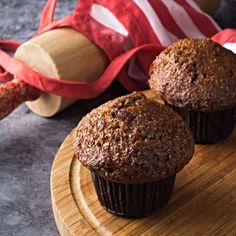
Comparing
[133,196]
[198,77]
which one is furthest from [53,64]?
[133,196]

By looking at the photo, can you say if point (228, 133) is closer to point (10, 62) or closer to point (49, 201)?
point (49, 201)

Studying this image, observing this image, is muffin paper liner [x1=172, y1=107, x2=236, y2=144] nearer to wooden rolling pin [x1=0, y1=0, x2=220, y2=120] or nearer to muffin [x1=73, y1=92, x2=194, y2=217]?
muffin [x1=73, y1=92, x2=194, y2=217]

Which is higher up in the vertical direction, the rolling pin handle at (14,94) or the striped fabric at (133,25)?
the striped fabric at (133,25)

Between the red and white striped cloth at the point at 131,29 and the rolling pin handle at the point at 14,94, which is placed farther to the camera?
the red and white striped cloth at the point at 131,29

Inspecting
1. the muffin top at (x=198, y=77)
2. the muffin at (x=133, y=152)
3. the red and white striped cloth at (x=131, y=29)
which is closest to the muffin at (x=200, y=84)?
the muffin top at (x=198, y=77)

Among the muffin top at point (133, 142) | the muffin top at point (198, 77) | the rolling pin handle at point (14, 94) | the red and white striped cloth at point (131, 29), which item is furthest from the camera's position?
the red and white striped cloth at point (131, 29)

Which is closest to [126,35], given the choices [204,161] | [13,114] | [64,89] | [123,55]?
[123,55]

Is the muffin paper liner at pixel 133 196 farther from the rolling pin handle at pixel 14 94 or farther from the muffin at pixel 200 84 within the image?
the rolling pin handle at pixel 14 94

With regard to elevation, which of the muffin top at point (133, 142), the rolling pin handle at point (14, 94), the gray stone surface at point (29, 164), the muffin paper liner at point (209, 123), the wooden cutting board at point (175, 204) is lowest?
the gray stone surface at point (29, 164)
